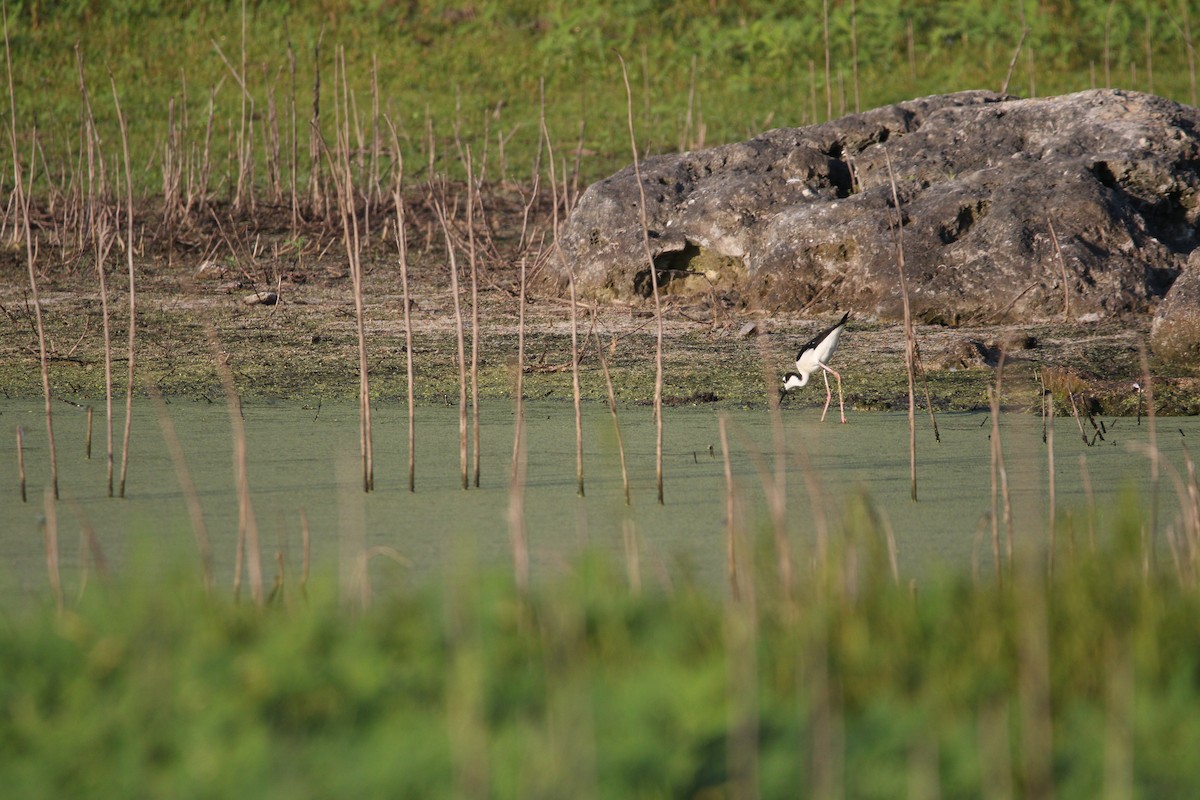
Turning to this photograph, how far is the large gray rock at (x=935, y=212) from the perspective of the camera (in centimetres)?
609

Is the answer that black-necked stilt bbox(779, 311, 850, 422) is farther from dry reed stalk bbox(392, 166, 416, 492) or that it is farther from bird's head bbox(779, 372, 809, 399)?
dry reed stalk bbox(392, 166, 416, 492)

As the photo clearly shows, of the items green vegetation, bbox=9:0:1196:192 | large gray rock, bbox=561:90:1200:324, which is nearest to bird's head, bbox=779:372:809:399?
large gray rock, bbox=561:90:1200:324

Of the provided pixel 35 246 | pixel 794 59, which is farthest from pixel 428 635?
pixel 794 59

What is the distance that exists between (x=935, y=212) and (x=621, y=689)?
4595mm

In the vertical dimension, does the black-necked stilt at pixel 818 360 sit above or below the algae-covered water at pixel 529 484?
above

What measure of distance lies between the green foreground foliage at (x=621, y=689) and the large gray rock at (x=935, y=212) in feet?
12.0

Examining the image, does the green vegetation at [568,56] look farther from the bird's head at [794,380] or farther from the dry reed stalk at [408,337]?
the dry reed stalk at [408,337]

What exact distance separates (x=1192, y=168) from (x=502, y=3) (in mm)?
9628

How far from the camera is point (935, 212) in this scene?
20.6 feet

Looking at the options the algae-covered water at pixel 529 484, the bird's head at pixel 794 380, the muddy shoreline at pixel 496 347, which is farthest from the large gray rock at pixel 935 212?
the algae-covered water at pixel 529 484

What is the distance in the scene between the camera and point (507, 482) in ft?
13.0

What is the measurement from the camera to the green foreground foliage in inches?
70.9

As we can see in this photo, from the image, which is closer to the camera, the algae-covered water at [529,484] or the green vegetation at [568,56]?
the algae-covered water at [529,484]

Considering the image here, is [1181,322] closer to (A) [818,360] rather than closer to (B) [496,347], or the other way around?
(A) [818,360]
